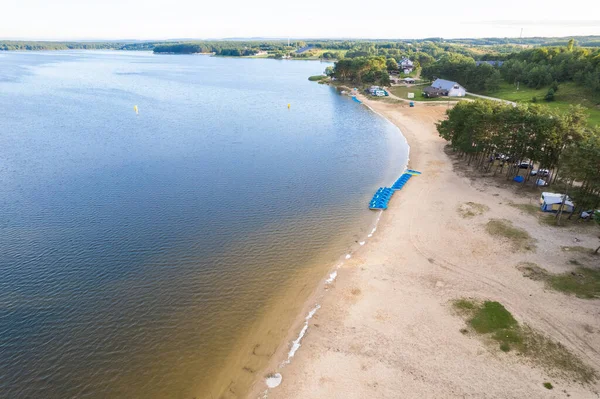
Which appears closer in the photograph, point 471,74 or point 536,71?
point 536,71

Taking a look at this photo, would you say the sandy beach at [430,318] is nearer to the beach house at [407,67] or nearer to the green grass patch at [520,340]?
the green grass patch at [520,340]

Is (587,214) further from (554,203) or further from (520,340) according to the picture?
(520,340)

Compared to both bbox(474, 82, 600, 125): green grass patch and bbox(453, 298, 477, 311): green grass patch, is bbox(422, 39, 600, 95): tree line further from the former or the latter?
bbox(453, 298, 477, 311): green grass patch

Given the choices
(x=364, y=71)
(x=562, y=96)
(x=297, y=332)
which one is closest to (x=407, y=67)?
(x=364, y=71)

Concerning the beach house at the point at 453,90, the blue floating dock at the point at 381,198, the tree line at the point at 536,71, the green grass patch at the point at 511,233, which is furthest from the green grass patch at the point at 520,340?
the beach house at the point at 453,90

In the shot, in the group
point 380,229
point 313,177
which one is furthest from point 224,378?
point 313,177

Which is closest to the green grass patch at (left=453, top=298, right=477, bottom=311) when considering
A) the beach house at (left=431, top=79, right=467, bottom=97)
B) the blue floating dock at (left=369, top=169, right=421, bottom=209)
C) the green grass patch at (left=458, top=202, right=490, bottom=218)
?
the green grass patch at (left=458, top=202, right=490, bottom=218)
